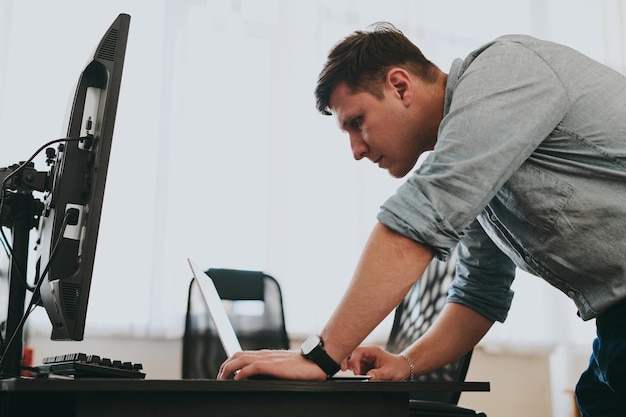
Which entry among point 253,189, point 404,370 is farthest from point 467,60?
point 253,189

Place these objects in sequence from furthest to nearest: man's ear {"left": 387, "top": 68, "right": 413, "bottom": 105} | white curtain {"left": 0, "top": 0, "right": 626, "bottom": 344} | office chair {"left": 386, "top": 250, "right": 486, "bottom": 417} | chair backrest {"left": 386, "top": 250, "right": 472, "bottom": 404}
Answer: white curtain {"left": 0, "top": 0, "right": 626, "bottom": 344} < chair backrest {"left": 386, "top": 250, "right": 472, "bottom": 404} < office chair {"left": 386, "top": 250, "right": 486, "bottom": 417} < man's ear {"left": 387, "top": 68, "right": 413, "bottom": 105}

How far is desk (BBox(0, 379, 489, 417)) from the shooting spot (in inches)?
30.0

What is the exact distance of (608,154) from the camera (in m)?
1.16

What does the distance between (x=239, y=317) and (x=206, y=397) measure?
1696 mm

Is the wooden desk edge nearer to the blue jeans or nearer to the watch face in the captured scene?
the watch face

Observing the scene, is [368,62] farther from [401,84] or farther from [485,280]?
[485,280]

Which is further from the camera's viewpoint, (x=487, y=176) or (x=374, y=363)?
(x=374, y=363)

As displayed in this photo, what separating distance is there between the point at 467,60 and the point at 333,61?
10.9 inches

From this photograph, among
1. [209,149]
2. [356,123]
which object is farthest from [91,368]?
[209,149]

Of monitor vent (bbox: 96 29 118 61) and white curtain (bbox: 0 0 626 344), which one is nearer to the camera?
monitor vent (bbox: 96 29 118 61)

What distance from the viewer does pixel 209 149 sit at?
118 inches

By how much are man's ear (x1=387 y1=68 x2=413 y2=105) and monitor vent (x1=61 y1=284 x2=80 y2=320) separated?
2.33 feet

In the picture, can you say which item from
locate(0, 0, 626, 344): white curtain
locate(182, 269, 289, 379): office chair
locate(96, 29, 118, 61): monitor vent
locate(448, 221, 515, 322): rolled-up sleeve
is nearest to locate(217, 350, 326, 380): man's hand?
locate(96, 29, 118, 61): monitor vent

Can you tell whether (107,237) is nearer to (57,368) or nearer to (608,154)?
(57,368)
